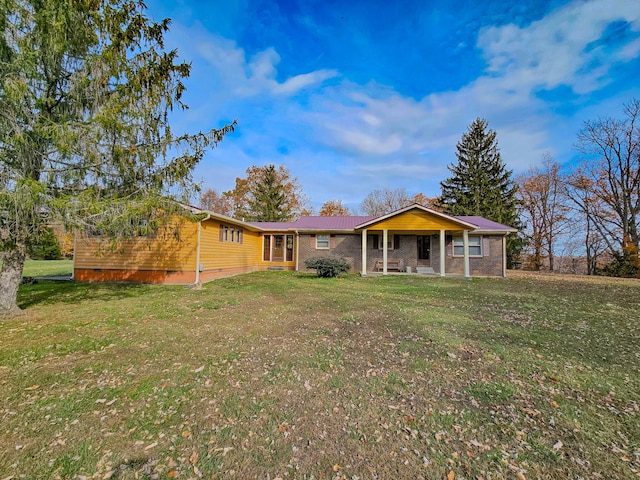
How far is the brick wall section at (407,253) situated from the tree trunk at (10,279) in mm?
12839

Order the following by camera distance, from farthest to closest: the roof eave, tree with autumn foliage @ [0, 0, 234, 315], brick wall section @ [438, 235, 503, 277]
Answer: brick wall section @ [438, 235, 503, 277]
the roof eave
tree with autumn foliage @ [0, 0, 234, 315]

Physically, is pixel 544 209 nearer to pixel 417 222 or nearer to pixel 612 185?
pixel 612 185

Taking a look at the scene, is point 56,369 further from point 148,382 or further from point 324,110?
point 324,110

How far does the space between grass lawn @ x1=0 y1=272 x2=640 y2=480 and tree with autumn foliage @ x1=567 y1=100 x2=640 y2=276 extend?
2086 cm

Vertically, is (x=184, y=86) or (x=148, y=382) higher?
(x=184, y=86)

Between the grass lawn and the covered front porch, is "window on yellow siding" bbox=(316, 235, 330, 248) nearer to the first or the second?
the covered front porch

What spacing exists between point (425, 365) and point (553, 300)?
7604 millimetres

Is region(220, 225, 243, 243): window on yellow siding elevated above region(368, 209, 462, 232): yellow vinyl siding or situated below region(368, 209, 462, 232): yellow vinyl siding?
below

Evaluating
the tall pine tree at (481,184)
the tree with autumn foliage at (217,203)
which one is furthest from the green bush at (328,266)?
the tree with autumn foliage at (217,203)

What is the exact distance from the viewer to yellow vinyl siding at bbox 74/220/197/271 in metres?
11.8

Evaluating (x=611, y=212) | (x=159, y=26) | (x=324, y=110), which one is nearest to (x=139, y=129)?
(x=159, y=26)

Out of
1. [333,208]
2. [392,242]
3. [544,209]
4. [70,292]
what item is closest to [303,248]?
[392,242]

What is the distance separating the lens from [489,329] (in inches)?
226

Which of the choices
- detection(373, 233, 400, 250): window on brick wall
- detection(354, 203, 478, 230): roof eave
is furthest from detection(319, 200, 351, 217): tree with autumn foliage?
detection(354, 203, 478, 230): roof eave
